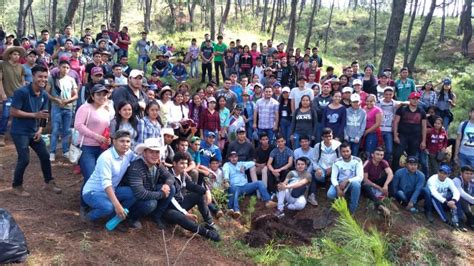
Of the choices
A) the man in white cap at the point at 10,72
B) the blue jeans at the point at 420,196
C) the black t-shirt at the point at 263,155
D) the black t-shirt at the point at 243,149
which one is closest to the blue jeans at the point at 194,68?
the black t-shirt at the point at 243,149

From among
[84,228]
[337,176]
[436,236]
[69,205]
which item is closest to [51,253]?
[84,228]

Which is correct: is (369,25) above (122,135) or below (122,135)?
above

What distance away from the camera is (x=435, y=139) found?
8.76 m

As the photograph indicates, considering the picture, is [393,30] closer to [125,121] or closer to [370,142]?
[370,142]

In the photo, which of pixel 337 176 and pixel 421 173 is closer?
pixel 337 176

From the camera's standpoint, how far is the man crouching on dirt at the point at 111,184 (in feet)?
16.3

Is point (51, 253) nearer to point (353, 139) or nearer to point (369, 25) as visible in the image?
point (353, 139)

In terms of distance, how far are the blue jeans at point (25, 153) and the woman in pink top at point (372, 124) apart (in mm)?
6042

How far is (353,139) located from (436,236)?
8.05 feet

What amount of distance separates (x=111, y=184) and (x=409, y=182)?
20.0 feet

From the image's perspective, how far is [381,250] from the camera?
2.52 meters

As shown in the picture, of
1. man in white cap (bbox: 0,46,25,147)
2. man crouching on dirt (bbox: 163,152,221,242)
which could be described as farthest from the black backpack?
man in white cap (bbox: 0,46,25,147)

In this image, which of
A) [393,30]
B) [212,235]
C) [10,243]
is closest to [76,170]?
[212,235]

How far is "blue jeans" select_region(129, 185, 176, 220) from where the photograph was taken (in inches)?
212
